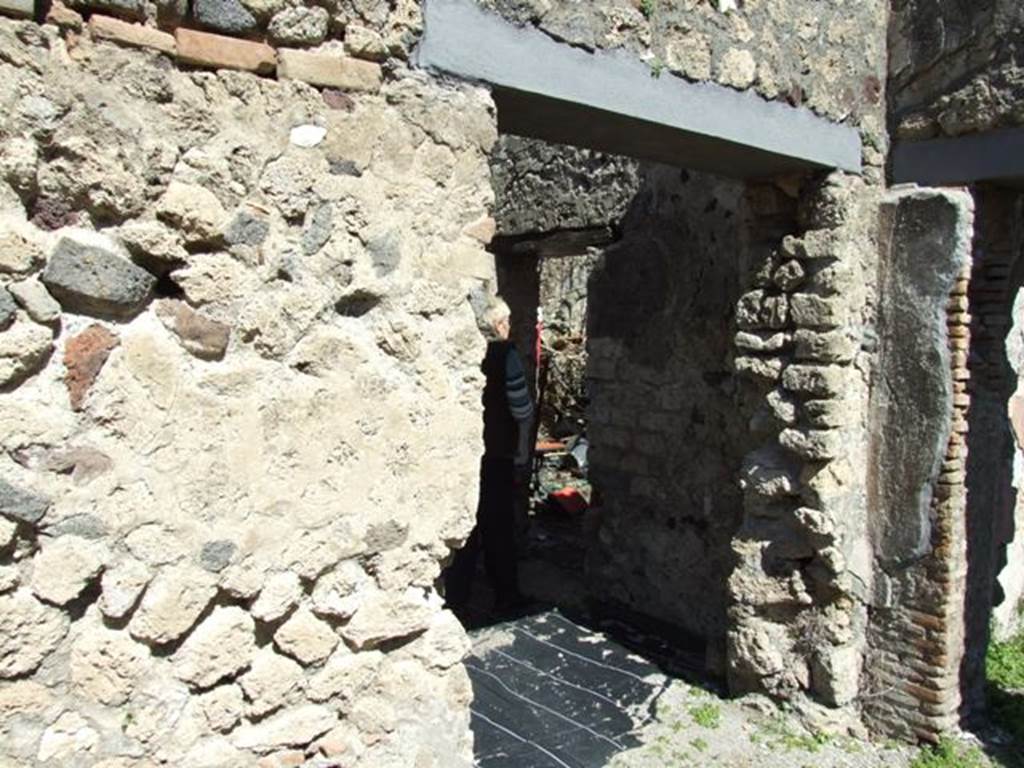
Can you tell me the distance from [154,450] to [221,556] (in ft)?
0.91

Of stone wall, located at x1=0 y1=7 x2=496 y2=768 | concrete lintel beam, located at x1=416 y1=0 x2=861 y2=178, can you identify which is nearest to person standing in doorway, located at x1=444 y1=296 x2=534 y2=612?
concrete lintel beam, located at x1=416 y1=0 x2=861 y2=178

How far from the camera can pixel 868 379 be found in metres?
3.79

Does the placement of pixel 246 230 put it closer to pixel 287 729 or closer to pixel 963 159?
pixel 287 729

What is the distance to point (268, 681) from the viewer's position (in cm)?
204

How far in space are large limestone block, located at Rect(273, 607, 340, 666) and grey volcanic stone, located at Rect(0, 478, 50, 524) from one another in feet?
1.98

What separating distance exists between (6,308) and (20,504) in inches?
14.5

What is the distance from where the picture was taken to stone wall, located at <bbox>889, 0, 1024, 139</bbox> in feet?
11.1

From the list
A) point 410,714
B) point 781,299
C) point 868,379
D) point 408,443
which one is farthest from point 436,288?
point 868,379

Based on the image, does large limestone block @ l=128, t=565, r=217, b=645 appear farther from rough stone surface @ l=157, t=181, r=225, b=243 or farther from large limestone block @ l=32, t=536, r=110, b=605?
rough stone surface @ l=157, t=181, r=225, b=243

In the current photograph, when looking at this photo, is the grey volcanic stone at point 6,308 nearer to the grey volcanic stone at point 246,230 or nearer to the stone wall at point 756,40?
the grey volcanic stone at point 246,230

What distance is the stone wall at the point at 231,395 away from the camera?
67.3 inches

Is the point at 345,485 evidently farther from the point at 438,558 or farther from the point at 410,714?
the point at 410,714

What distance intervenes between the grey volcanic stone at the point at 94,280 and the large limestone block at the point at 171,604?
560 millimetres

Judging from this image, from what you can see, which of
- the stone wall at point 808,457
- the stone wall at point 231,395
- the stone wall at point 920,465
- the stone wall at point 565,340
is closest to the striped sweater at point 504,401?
the stone wall at point 808,457
